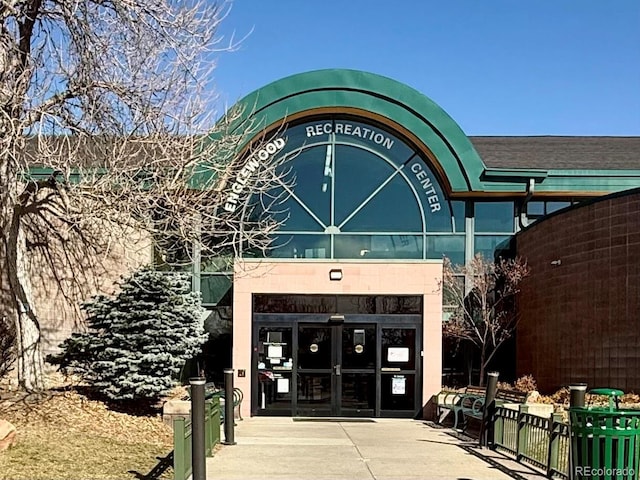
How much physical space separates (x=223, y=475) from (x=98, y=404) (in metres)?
4.64

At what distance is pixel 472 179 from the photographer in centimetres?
2034

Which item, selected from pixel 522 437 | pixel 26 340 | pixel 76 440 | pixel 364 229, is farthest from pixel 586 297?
pixel 26 340

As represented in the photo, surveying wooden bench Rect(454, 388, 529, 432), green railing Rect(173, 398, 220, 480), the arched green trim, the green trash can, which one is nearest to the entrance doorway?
wooden bench Rect(454, 388, 529, 432)

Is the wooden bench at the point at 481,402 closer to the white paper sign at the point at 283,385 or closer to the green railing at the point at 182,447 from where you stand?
the white paper sign at the point at 283,385

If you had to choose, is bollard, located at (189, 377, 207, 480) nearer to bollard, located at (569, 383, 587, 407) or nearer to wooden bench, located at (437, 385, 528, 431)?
bollard, located at (569, 383, 587, 407)

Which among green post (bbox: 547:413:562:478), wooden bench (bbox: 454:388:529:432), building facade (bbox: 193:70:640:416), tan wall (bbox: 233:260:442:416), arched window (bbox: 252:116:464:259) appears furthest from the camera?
arched window (bbox: 252:116:464:259)

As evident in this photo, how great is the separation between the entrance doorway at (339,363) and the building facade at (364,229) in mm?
26

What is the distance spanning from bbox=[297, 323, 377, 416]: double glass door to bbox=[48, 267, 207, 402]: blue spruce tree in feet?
13.7

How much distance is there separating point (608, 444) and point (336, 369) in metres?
11.4

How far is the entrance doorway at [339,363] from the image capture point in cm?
1836

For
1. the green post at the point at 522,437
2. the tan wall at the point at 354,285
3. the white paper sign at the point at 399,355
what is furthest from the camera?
the white paper sign at the point at 399,355

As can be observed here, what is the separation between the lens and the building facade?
60.5ft

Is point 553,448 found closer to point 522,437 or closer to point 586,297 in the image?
point 522,437

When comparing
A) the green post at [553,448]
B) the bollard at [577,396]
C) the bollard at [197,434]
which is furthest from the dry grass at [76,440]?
the bollard at [577,396]
